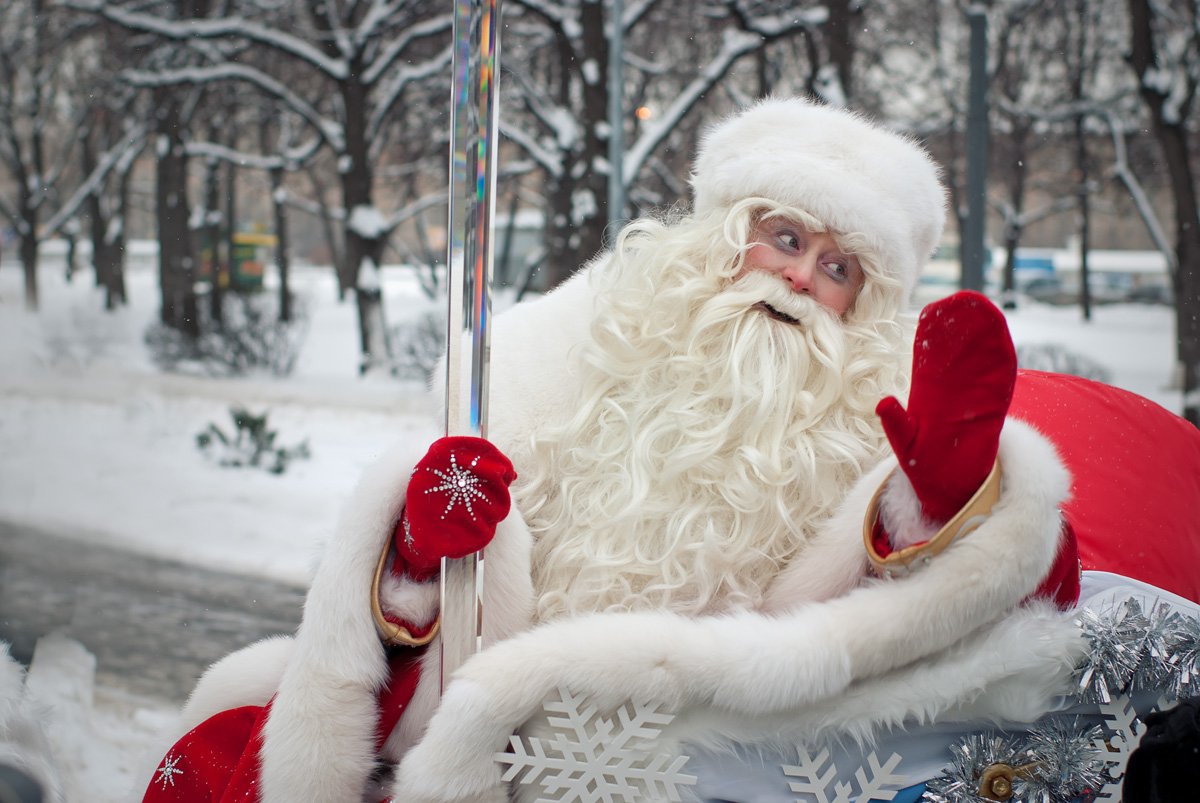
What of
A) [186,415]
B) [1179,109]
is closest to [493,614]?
[1179,109]

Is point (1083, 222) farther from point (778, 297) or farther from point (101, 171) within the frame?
point (101, 171)

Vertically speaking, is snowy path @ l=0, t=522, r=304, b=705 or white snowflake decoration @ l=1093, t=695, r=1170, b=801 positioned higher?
white snowflake decoration @ l=1093, t=695, r=1170, b=801

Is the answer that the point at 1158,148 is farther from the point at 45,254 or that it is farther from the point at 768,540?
the point at 45,254

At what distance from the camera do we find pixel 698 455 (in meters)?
1.50

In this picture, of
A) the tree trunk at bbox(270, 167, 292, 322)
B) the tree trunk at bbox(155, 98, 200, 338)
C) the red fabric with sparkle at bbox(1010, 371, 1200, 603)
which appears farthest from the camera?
the tree trunk at bbox(270, 167, 292, 322)

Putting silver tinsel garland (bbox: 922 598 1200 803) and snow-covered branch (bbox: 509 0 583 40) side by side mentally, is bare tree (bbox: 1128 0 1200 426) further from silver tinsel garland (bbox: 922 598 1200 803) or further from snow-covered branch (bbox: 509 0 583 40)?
silver tinsel garland (bbox: 922 598 1200 803)

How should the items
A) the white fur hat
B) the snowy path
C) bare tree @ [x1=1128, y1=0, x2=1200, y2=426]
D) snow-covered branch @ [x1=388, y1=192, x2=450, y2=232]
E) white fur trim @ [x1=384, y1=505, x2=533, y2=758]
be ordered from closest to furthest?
white fur trim @ [x1=384, y1=505, x2=533, y2=758] < the white fur hat < the snowy path < bare tree @ [x1=1128, y1=0, x2=1200, y2=426] < snow-covered branch @ [x1=388, y1=192, x2=450, y2=232]

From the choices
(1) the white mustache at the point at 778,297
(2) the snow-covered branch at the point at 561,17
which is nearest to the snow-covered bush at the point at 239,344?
(2) the snow-covered branch at the point at 561,17

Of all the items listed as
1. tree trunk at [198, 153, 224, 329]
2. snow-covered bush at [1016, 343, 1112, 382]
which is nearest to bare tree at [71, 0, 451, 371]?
tree trunk at [198, 153, 224, 329]

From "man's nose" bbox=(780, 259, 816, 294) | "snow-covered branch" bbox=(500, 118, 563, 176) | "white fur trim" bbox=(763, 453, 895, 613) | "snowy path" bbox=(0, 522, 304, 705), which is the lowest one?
"snowy path" bbox=(0, 522, 304, 705)

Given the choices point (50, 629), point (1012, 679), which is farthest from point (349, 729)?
point (50, 629)

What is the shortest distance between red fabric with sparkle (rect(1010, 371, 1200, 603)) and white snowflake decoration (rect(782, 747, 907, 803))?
0.81 m

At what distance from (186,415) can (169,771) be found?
13.3 feet

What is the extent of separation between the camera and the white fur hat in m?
1.57
